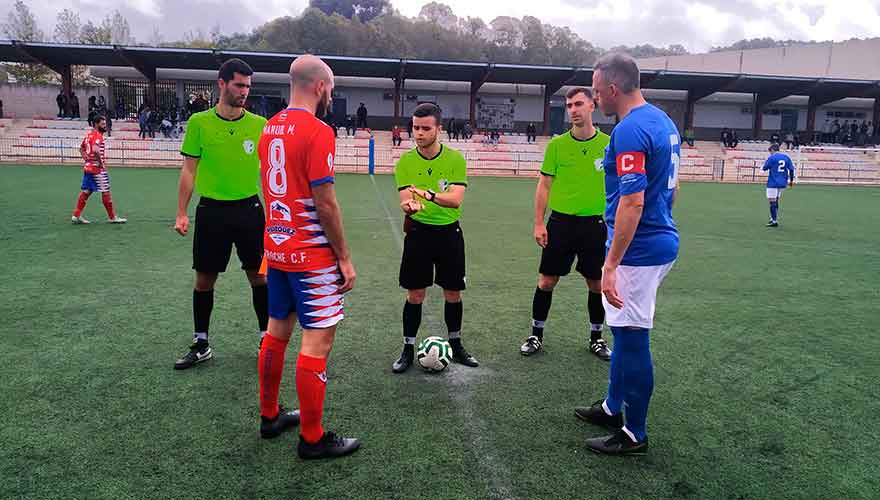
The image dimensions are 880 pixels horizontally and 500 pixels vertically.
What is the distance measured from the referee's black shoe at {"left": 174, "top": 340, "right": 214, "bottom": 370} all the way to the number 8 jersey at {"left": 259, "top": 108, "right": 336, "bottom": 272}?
193 cm

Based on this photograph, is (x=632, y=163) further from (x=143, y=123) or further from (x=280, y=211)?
(x=143, y=123)

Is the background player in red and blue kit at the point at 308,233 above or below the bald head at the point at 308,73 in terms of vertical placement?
below

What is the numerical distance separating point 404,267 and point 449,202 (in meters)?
0.71

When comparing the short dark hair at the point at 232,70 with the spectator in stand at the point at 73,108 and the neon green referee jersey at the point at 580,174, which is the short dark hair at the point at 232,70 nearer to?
the neon green referee jersey at the point at 580,174

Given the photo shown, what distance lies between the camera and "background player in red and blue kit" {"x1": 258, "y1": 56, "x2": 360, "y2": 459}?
10.6ft

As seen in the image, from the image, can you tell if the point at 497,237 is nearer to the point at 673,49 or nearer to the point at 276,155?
the point at 276,155

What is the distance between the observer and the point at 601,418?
4.02 metres

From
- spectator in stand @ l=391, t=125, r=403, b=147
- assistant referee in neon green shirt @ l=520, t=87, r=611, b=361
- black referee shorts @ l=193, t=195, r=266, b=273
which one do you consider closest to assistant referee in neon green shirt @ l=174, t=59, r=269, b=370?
black referee shorts @ l=193, t=195, r=266, b=273

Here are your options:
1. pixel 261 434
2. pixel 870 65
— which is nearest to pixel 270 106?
pixel 261 434

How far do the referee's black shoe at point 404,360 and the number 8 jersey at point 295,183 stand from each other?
1717 millimetres

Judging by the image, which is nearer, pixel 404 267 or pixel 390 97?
pixel 404 267

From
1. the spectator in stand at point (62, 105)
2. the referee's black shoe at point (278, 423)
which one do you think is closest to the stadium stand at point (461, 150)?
the spectator in stand at point (62, 105)

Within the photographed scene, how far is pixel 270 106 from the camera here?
3722cm

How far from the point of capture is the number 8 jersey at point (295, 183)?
3197 mm
